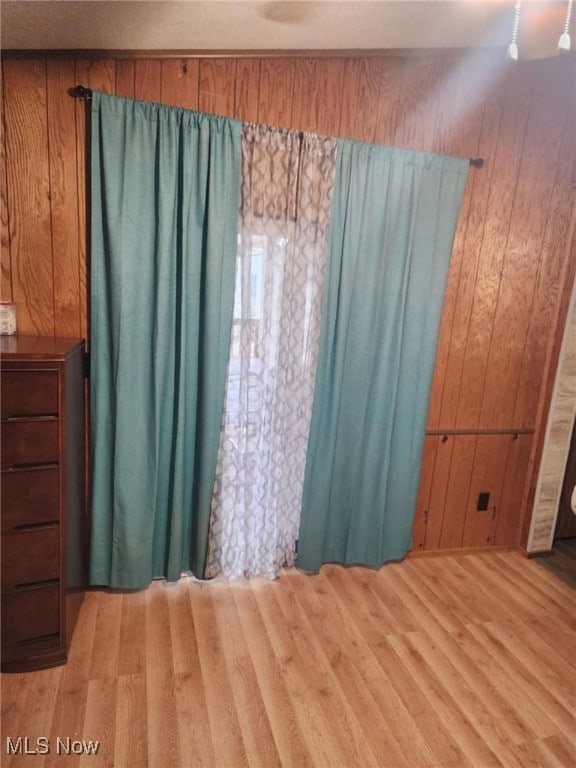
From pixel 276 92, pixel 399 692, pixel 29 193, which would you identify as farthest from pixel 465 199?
pixel 399 692

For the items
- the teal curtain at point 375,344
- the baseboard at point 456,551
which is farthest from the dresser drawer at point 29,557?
the baseboard at point 456,551

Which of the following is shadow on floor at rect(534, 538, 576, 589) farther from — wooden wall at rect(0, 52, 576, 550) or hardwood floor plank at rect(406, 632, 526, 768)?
hardwood floor plank at rect(406, 632, 526, 768)

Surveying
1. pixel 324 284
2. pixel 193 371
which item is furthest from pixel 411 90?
pixel 193 371

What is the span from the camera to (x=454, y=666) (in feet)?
6.11

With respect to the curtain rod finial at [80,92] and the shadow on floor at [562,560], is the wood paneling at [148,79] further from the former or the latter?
the shadow on floor at [562,560]

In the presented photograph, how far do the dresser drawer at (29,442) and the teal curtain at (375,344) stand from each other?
115 cm

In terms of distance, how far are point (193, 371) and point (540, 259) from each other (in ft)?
6.39

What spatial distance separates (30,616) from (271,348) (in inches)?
55.5

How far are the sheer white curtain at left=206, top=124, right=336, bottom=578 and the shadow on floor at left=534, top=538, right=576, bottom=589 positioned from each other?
155 centimetres

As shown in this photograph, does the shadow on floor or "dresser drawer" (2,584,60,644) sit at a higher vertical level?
"dresser drawer" (2,584,60,644)

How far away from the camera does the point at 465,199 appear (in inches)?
89.4

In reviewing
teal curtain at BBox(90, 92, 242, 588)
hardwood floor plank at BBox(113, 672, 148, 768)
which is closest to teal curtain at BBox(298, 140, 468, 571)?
teal curtain at BBox(90, 92, 242, 588)

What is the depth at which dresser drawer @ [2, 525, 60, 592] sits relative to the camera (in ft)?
5.14

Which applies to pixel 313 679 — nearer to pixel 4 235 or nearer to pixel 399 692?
pixel 399 692
